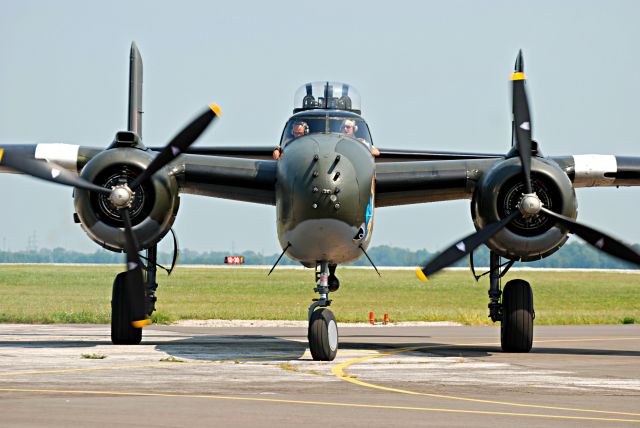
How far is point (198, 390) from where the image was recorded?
585 inches

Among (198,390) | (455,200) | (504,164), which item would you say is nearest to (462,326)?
(455,200)

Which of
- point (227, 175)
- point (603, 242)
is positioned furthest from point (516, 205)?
point (227, 175)

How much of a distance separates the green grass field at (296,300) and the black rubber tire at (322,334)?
21.1 meters

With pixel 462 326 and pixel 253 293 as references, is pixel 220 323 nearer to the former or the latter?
pixel 462 326

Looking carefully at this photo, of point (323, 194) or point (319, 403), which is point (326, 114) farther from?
point (319, 403)

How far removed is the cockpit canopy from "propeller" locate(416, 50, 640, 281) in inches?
162

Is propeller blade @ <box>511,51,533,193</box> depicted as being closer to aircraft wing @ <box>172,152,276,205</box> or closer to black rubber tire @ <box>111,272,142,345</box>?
aircraft wing @ <box>172,152,276,205</box>

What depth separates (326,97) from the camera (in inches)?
941

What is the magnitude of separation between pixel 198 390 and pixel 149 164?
7530 millimetres

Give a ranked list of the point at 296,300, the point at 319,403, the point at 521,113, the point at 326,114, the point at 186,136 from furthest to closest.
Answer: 1. the point at 296,300
2. the point at 521,113
3. the point at 326,114
4. the point at 186,136
5. the point at 319,403

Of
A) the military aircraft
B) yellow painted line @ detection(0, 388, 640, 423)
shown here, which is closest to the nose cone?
the military aircraft

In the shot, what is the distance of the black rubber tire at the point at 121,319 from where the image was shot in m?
24.1

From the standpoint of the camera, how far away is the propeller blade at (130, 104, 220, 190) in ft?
68.1

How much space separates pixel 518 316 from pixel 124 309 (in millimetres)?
8913
